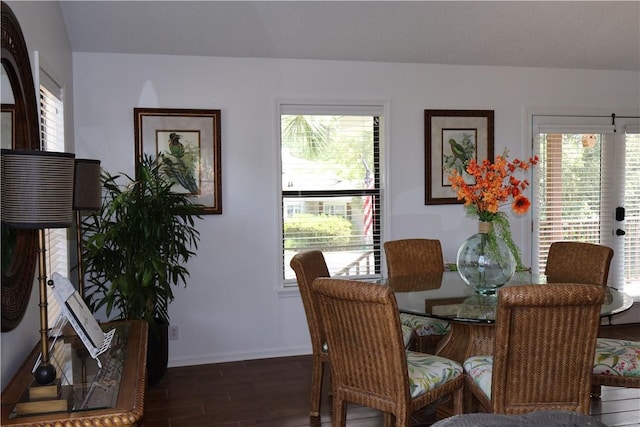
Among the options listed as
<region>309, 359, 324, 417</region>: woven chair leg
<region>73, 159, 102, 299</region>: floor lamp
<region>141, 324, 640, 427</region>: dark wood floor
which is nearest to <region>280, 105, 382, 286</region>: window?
<region>141, 324, 640, 427</region>: dark wood floor

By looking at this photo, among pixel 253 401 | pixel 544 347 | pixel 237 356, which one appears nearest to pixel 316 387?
pixel 253 401

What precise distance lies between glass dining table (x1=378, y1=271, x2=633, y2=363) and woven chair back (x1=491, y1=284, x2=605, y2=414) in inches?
11.3

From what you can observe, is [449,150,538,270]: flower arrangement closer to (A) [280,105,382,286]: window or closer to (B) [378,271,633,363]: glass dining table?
(B) [378,271,633,363]: glass dining table

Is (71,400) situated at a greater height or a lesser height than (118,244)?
lesser

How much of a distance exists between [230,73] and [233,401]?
2.36 m

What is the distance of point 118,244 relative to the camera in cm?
384

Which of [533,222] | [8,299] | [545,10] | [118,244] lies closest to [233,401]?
[118,244]

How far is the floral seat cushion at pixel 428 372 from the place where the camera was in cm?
283

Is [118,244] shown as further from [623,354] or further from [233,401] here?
[623,354]

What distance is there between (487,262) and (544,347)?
0.88 m

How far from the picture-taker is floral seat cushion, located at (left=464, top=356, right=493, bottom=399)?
285 centimetres

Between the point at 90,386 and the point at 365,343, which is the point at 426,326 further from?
the point at 90,386

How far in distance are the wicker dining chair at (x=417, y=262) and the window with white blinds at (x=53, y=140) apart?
6.85ft

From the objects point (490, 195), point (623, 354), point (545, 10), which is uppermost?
point (545, 10)
